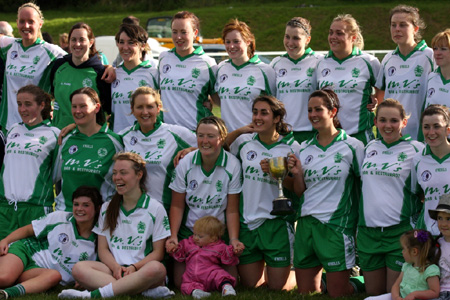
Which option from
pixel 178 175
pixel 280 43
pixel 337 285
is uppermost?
pixel 280 43

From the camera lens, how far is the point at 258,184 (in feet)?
18.7

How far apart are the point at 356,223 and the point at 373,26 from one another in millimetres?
30042

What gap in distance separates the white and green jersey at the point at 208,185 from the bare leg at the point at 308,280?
0.80 m

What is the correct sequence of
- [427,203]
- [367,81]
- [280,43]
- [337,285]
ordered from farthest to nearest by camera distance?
1. [280,43]
2. [367,81]
3. [337,285]
4. [427,203]

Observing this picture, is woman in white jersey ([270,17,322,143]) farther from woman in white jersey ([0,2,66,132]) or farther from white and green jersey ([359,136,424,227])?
woman in white jersey ([0,2,66,132])

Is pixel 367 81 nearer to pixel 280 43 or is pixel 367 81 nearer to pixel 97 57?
pixel 97 57

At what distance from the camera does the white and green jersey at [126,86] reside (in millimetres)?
6574

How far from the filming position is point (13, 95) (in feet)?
23.1

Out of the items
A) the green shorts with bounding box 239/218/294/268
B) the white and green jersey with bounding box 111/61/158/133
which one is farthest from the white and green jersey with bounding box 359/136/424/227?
the white and green jersey with bounding box 111/61/158/133

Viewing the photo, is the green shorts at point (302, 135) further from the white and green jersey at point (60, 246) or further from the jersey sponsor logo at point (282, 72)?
the white and green jersey at point (60, 246)

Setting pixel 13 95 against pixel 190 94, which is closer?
pixel 190 94

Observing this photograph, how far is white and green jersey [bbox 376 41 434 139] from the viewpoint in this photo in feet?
20.0

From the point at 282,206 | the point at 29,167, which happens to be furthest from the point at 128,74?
the point at 282,206

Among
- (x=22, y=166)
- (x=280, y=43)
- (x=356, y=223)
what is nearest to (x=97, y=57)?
(x=22, y=166)
